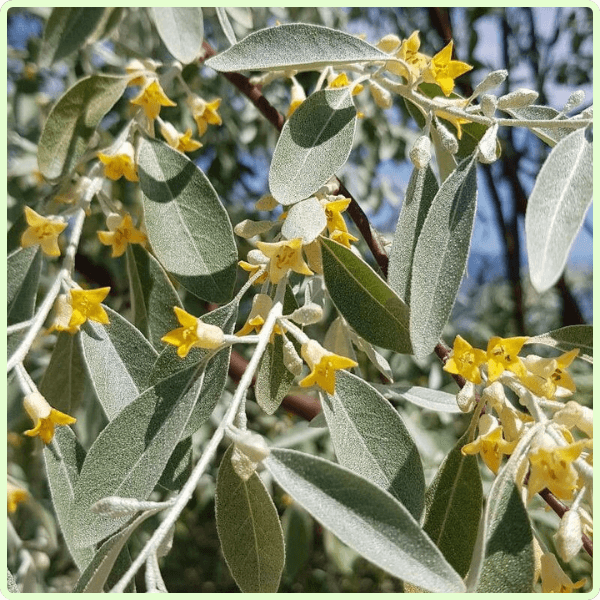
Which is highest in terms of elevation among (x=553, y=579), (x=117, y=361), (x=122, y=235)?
(x=122, y=235)

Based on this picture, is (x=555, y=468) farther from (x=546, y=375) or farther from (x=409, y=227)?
(x=409, y=227)

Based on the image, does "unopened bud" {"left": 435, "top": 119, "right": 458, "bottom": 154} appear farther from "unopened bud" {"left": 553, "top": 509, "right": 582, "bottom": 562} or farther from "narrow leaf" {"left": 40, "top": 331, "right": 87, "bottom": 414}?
"narrow leaf" {"left": 40, "top": 331, "right": 87, "bottom": 414}

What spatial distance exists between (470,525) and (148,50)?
Result: 240cm

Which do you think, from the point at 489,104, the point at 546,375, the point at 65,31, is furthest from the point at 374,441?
the point at 65,31

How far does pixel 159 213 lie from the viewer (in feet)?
3.58

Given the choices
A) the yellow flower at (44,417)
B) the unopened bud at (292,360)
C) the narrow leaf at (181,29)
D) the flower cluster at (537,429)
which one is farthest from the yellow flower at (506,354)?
the narrow leaf at (181,29)

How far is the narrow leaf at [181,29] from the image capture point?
1171 millimetres

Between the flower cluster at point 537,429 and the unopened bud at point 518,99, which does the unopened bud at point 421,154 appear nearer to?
the unopened bud at point 518,99

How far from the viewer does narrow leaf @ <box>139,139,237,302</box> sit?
3.28 ft

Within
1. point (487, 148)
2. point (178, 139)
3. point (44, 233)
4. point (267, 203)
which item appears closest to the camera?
point (487, 148)

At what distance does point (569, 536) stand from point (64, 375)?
847 mm

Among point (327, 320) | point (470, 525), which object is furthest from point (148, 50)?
point (470, 525)

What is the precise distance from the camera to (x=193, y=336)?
0.83 metres

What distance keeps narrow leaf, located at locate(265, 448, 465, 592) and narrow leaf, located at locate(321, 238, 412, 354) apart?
0.71 ft
